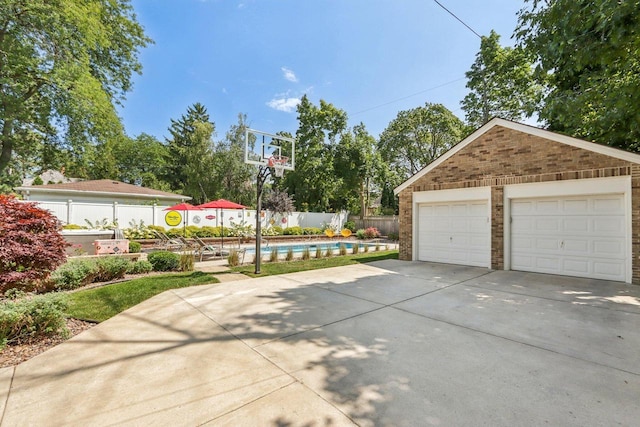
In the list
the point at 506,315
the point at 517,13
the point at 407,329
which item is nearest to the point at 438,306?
the point at 506,315

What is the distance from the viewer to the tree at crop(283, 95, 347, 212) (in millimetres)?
26844

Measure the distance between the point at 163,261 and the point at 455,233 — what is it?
9586 millimetres

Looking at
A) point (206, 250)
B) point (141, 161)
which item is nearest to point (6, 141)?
point (206, 250)

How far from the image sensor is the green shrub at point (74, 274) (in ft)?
20.2

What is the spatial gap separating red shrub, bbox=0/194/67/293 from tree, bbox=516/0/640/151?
411 inches

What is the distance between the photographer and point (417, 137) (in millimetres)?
28516

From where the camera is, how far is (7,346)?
3.50m

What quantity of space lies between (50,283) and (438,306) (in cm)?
799

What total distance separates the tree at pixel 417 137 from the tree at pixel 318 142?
5808mm

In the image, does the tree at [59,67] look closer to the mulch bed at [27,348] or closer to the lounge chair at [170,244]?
the lounge chair at [170,244]

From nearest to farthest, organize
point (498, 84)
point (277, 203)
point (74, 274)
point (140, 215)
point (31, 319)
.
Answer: point (31, 319) < point (74, 274) < point (140, 215) < point (498, 84) < point (277, 203)

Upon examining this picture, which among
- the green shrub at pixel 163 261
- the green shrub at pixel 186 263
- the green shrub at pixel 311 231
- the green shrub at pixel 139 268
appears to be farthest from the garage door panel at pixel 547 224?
the green shrub at pixel 311 231

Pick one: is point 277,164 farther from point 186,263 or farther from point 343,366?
point 343,366

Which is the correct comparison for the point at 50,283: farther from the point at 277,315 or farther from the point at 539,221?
the point at 539,221
